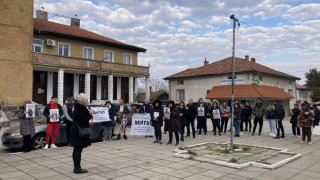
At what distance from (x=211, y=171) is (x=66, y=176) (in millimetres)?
3437

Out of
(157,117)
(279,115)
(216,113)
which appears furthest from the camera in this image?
(216,113)

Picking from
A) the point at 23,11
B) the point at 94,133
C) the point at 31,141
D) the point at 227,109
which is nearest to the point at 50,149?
the point at 31,141

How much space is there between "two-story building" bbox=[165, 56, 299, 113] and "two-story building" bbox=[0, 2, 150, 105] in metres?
7.22

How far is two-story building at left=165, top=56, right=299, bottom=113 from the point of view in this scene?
3188cm

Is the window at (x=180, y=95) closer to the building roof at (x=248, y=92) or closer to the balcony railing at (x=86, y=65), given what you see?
the building roof at (x=248, y=92)

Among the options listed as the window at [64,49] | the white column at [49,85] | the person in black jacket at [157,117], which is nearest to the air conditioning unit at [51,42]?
the window at [64,49]

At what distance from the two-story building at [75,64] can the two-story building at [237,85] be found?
722 centimetres

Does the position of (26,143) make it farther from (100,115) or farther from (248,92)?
(248,92)

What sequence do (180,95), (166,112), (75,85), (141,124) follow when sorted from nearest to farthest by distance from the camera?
1. (166,112)
2. (141,124)
3. (75,85)
4. (180,95)

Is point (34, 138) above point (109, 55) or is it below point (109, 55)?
below

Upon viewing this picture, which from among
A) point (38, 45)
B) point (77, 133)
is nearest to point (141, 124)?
point (77, 133)

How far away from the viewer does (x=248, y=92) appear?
1218 inches

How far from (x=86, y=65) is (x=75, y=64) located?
138 centimetres

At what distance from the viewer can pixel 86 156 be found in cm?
842
